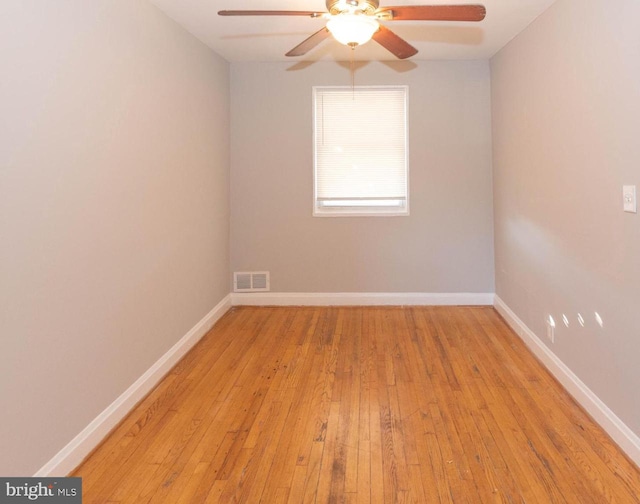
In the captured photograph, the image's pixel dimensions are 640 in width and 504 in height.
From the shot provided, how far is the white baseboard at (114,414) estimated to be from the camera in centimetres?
204

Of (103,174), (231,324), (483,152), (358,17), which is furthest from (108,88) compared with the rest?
(483,152)

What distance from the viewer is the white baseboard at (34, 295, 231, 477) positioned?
6.70 ft

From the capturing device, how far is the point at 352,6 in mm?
2184

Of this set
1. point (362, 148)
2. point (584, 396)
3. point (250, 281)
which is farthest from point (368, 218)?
point (584, 396)

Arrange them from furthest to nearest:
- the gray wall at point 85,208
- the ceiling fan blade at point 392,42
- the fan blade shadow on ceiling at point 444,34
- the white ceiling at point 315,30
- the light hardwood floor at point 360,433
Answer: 1. the fan blade shadow on ceiling at point 444,34
2. the white ceiling at point 315,30
3. the ceiling fan blade at point 392,42
4. the light hardwood floor at point 360,433
5. the gray wall at point 85,208

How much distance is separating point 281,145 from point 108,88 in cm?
247

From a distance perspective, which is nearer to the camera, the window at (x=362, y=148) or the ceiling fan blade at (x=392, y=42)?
the ceiling fan blade at (x=392, y=42)

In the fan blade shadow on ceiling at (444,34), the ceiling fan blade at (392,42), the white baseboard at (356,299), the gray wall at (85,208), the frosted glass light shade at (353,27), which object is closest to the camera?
the gray wall at (85,208)

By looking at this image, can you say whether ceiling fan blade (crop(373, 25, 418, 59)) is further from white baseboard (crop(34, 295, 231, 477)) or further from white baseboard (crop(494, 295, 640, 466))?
white baseboard (crop(34, 295, 231, 477))

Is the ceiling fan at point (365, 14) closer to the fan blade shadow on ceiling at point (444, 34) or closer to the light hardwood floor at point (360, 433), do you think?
the fan blade shadow on ceiling at point (444, 34)

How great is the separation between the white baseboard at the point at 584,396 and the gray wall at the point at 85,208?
8.28ft

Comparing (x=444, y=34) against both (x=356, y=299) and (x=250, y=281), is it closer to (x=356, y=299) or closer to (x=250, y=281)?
Result: (x=356, y=299)

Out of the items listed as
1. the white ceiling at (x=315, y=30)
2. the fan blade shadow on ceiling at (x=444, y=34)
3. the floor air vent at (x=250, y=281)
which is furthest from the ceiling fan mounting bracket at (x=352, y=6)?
the floor air vent at (x=250, y=281)

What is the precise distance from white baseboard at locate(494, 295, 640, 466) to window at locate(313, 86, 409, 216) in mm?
1775
